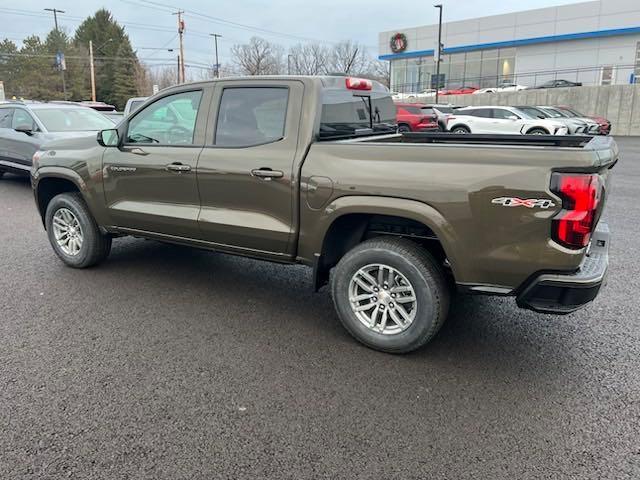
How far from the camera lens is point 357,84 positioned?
4.47 meters

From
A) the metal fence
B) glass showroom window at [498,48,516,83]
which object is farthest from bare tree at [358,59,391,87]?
glass showroom window at [498,48,516,83]

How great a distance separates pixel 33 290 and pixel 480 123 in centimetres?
1981

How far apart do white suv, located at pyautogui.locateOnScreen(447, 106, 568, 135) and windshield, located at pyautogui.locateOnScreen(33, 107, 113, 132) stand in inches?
565

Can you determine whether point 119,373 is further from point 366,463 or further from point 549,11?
point 549,11

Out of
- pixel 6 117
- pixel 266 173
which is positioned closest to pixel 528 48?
pixel 6 117

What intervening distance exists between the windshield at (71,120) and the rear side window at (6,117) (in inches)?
36.5

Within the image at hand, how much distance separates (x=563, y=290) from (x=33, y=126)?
10.3m

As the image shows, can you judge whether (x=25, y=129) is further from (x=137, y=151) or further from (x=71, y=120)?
(x=137, y=151)

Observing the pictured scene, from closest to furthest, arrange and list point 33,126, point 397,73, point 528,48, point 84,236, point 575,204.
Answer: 1. point 575,204
2. point 84,236
3. point 33,126
4. point 528,48
5. point 397,73

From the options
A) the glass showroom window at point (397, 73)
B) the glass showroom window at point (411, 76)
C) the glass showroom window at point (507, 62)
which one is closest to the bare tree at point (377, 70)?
the glass showroom window at point (397, 73)

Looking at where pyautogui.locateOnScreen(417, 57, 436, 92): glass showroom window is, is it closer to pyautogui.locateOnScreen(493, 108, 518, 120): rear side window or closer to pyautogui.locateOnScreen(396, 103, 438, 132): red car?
pyautogui.locateOnScreen(493, 108, 518, 120): rear side window

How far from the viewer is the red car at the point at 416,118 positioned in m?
20.3

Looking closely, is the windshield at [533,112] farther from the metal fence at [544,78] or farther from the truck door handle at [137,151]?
the metal fence at [544,78]

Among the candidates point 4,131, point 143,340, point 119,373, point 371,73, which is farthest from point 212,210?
point 371,73
